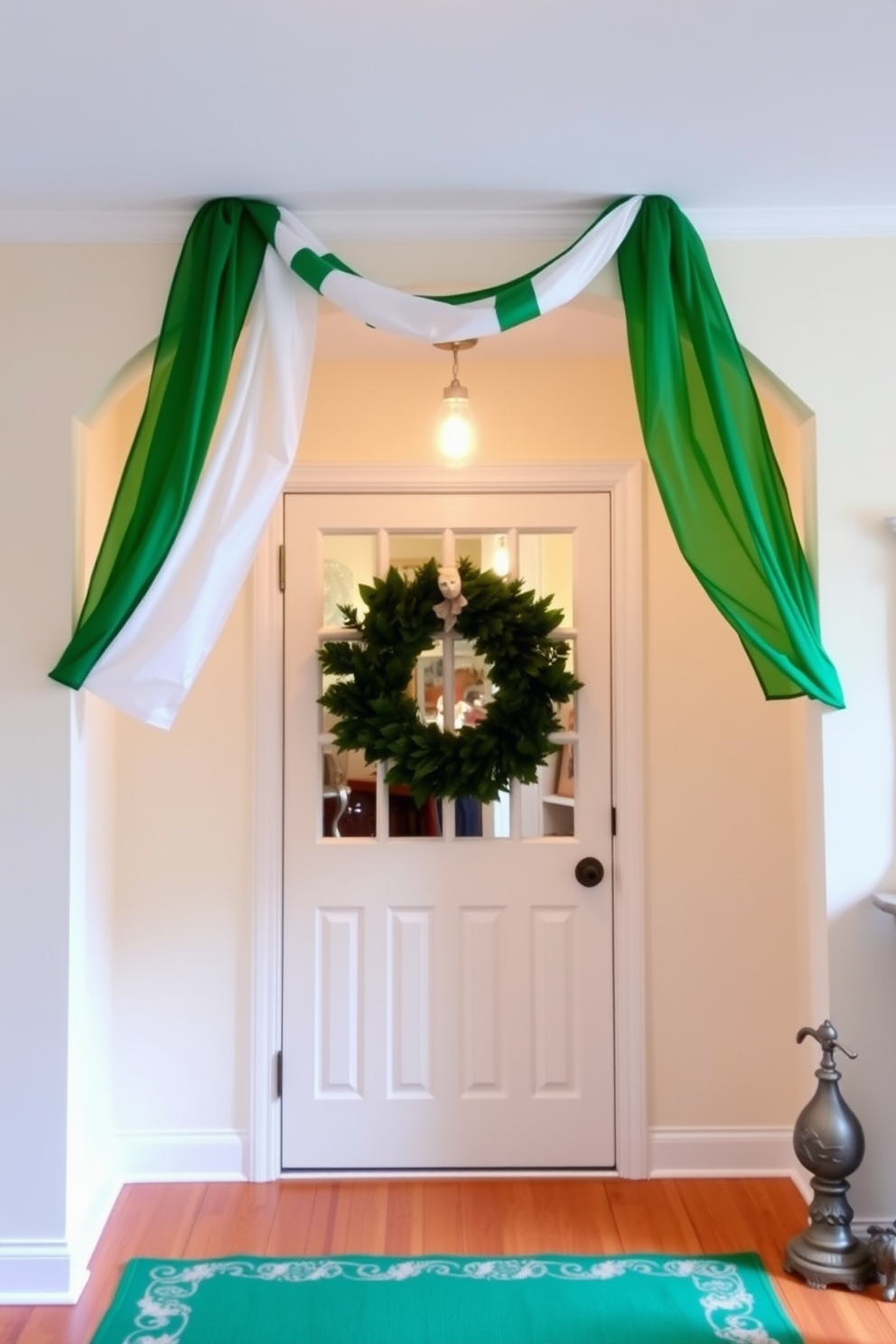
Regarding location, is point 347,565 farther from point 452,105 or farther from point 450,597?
point 452,105

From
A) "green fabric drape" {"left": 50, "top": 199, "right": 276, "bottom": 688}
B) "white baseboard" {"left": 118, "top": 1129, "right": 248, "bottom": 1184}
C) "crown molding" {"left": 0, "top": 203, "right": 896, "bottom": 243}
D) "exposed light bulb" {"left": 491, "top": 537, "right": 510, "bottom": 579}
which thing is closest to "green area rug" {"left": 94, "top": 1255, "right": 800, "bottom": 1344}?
"white baseboard" {"left": 118, "top": 1129, "right": 248, "bottom": 1184}

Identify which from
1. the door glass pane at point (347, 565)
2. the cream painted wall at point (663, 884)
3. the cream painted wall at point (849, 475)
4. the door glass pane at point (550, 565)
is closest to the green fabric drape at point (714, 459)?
the cream painted wall at point (849, 475)

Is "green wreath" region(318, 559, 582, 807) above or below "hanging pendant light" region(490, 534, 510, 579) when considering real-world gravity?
below

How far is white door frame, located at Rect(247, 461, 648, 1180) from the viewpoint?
3434 mm

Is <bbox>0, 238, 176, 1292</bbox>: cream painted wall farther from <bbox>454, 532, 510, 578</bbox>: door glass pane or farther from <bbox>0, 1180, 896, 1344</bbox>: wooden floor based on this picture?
<bbox>454, 532, 510, 578</bbox>: door glass pane

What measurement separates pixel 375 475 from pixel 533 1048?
1.77 metres

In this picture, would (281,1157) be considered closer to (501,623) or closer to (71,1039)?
(71,1039)

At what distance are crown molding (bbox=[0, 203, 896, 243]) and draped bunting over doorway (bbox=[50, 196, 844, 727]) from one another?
4.0 inches

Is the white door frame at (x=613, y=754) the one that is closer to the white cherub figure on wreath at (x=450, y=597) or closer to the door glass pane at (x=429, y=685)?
the white cherub figure on wreath at (x=450, y=597)

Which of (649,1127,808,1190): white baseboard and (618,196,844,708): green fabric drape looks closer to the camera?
(618,196,844,708): green fabric drape

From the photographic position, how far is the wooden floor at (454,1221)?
115 inches

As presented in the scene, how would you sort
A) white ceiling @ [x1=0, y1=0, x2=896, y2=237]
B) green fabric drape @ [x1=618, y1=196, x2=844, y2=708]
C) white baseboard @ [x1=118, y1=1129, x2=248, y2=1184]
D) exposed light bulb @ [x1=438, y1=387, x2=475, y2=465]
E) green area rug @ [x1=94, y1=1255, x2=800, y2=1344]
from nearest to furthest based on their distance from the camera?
1. white ceiling @ [x1=0, y1=0, x2=896, y2=237]
2. green area rug @ [x1=94, y1=1255, x2=800, y2=1344]
3. green fabric drape @ [x1=618, y1=196, x2=844, y2=708]
4. exposed light bulb @ [x1=438, y1=387, x2=475, y2=465]
5. white baseboard @ [x1=118, y1=1129, x2=248, y2=1184]

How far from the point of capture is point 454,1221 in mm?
3141

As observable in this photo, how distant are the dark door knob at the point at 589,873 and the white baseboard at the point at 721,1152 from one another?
0.74 meters
